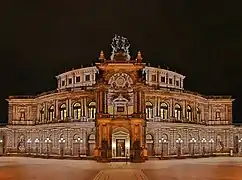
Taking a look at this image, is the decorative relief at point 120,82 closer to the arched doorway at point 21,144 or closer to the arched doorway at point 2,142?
the arched doorway at point 21,144

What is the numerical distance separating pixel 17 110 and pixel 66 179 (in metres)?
65.8

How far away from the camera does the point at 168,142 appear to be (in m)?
84.1

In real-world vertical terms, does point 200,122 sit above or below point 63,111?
below

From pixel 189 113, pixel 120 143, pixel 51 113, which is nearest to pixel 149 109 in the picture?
pixel 189 113

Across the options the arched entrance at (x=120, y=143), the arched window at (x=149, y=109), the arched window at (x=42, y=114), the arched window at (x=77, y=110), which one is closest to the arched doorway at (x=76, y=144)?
the arched window at (x=77, y=110)

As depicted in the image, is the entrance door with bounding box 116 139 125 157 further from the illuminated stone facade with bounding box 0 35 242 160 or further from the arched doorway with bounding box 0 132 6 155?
the arched doorway with bounding box 0 132 6 155

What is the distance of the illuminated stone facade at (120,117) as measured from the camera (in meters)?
72.1

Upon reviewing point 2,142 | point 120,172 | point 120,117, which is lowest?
point 2,142

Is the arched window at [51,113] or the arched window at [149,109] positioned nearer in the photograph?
the arched window at [149,109]

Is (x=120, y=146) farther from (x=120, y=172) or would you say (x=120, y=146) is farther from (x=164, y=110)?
(x=120, y=172)

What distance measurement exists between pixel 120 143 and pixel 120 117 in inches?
178

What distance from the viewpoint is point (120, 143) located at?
73.1 m

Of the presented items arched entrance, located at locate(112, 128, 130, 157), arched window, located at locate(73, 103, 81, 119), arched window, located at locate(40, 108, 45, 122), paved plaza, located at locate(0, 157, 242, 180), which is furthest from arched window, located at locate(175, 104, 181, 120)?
paved plaza, located at locate(0, 157, 242, 180)

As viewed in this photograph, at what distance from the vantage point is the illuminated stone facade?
237 feet
